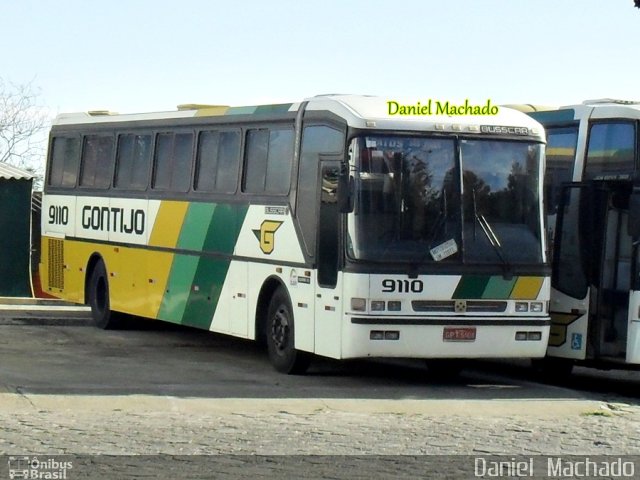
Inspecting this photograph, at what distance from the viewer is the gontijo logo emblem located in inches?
672

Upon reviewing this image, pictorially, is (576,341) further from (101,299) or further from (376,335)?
(101,299)

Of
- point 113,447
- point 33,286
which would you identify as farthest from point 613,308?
point 33,286

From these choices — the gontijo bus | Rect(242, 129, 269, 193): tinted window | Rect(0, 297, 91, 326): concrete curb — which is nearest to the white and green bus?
the gontijo bus

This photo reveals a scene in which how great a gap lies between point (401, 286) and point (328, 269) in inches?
33.0

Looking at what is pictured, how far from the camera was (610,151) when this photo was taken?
53.7 ft

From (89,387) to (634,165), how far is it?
620 cm

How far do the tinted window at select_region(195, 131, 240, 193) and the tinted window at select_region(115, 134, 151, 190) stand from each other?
6.09 ft

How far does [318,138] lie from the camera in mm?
16312

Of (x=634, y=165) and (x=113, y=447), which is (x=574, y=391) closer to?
(x=634, y=165)

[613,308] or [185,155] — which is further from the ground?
[185,155]

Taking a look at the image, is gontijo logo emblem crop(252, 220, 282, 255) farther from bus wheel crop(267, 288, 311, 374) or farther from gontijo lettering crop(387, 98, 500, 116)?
gontijo lettering crop(387, 98, 500, 116)

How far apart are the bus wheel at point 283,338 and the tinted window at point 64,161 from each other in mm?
7404

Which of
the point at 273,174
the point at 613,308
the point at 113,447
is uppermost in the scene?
the point at 273,174

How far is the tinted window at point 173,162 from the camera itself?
19.7 meters
